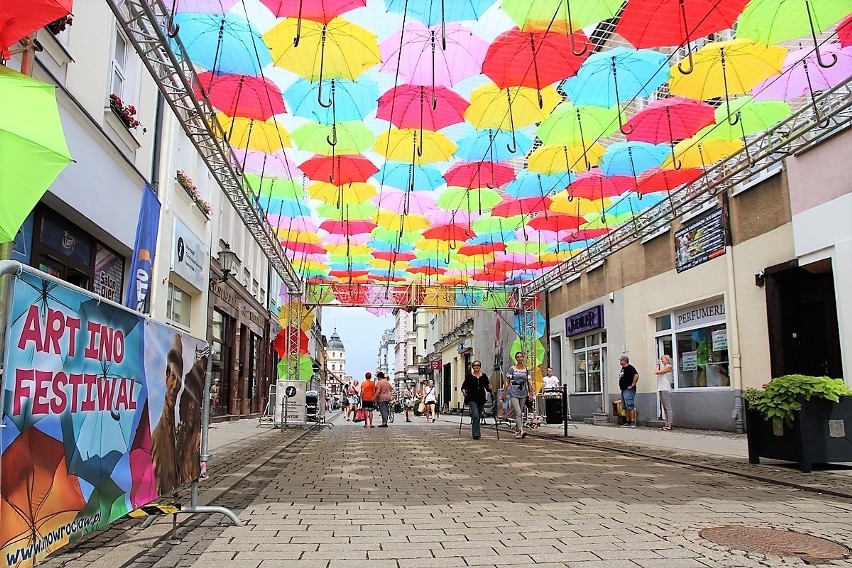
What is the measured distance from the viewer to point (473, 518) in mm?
5559

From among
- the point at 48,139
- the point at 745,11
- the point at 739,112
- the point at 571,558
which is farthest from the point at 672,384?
the point at 48,139

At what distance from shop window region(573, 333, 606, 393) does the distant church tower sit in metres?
159

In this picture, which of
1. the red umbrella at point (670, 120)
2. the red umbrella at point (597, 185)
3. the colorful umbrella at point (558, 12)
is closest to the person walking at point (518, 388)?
the red umbrella at point (597, 185)

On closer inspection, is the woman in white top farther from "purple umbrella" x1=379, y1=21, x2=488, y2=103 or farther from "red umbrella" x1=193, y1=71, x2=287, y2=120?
"red umbrella" x1=193, y1=71, x2=287, y2=120

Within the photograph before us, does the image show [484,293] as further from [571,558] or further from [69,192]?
[571,558]

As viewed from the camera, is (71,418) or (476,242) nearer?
(71,418)

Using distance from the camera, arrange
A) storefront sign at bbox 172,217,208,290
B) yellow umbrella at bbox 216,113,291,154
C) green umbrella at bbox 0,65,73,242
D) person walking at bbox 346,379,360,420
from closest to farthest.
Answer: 1. green umbrella at bbox 0,65,73,242
2. yellow umbrella at bbox 216,113,291,154
3. storefront sign at bbox 172,217,208,290
4. person walking at bbox 346,379,360,420

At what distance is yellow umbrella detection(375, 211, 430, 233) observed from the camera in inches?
706

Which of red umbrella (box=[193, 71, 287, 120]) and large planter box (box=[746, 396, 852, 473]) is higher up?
red umbrella (box=[193, 71, 287, 120])

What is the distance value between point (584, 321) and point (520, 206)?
9538 mm

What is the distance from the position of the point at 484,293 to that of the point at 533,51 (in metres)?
15.1

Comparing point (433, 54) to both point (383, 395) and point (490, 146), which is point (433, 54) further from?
point (383, 395)

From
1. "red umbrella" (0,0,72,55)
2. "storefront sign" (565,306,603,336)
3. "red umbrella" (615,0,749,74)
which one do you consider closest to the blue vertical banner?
"red umbrella" (0,0,72,55)

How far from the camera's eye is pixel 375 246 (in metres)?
21.2
